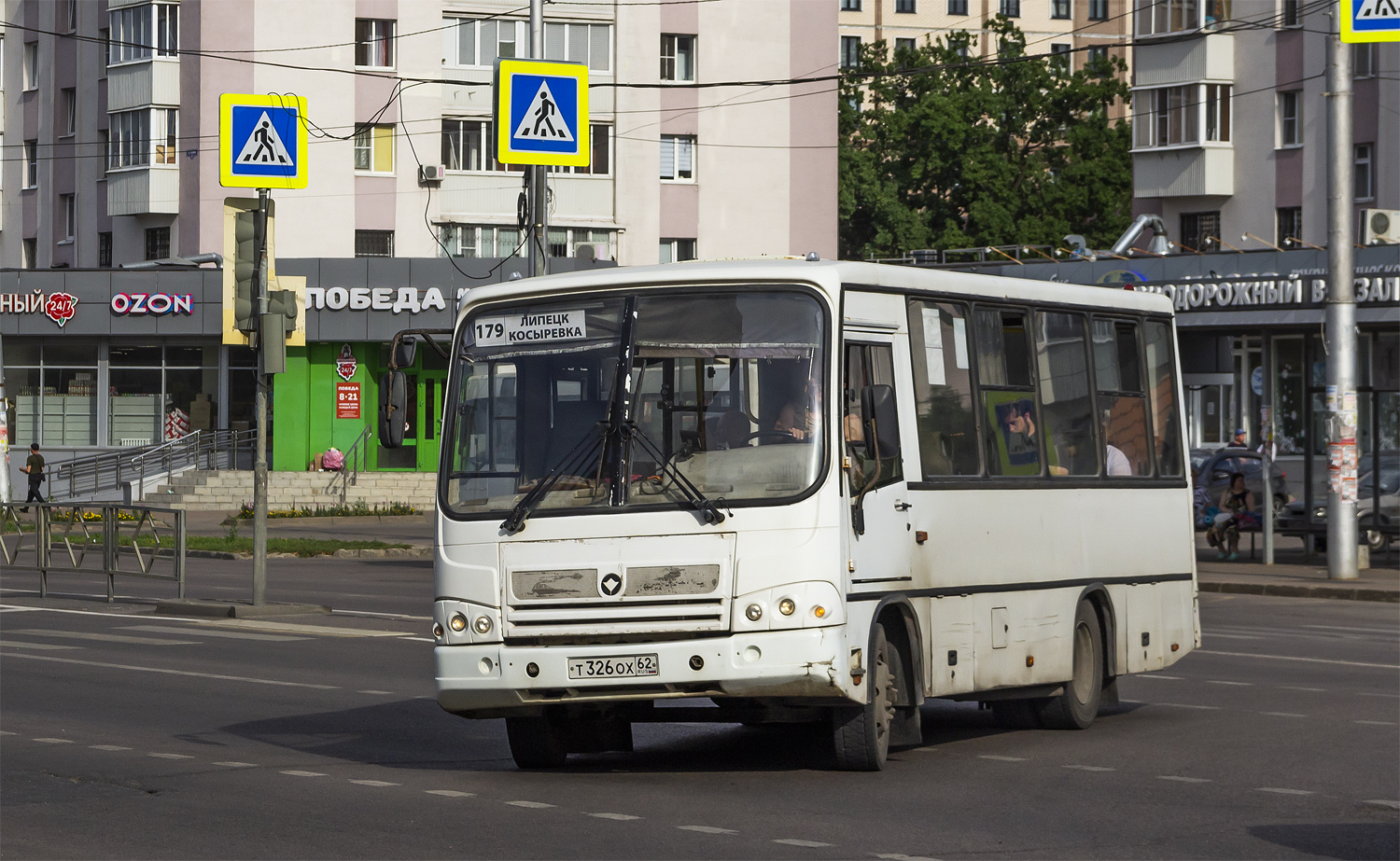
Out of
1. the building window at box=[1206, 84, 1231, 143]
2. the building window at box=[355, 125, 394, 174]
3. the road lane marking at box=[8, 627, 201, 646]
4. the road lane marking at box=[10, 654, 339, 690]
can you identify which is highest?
the building window at box=[1206, 84, 1231, 143]

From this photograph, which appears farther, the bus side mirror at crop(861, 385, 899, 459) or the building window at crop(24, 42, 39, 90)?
the building window at crop(24, 42, 39, 90)

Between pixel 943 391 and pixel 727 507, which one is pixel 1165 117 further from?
pixel 727 507

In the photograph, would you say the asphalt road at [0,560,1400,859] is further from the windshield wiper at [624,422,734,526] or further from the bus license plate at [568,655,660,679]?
the windshield wiper at [624,422,734,526]

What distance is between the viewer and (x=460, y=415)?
10.5 metres

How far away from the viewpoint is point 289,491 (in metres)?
51.8

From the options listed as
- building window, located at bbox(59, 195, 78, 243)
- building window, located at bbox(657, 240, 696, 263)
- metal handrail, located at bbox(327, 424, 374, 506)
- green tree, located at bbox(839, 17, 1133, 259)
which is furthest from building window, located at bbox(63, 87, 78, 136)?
green tree, located at bbox(839, 17, 1133, 259)

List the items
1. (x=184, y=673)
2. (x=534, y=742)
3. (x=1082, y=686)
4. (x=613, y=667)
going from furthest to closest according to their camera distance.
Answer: (x=184, y=673) → (x=1082, y=686) → (x=534, y=742) → (x=613, y=667)

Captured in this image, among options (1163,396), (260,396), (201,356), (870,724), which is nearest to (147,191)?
(201,356)

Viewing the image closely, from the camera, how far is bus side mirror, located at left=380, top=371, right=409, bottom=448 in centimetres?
1080

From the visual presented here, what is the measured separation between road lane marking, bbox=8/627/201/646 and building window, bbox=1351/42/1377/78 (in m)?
38.9

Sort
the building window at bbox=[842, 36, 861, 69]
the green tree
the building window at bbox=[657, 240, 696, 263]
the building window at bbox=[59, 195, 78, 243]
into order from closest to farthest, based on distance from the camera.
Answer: the building window at bbox=[657, 240, 696, 263]
the building window at bbox=[59, 195, 78, 243]
the green tree
the building window at bbox=[842, 36, 861, 69]

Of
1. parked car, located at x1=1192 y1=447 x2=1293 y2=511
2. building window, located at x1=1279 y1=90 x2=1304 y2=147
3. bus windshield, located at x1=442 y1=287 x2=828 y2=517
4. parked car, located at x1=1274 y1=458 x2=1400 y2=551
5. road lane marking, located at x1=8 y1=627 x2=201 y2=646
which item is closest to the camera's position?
bus windshield, located at x1=442 y1=287 x2=828 y2=517

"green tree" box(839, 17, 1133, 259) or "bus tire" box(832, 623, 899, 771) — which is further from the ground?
"green tree" box(839, 17, 1133, 259)

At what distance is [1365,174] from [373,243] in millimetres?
26314
